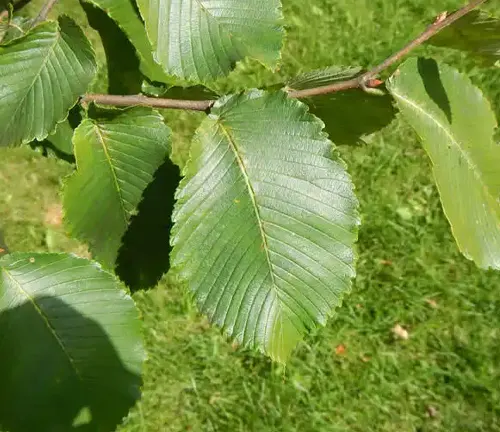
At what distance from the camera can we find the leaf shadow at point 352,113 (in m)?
1.19

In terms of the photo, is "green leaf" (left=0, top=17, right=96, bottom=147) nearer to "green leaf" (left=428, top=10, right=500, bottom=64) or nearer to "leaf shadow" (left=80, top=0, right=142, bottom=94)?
"leaf shadow" (left=80, top=0, right=142, bottom=94)

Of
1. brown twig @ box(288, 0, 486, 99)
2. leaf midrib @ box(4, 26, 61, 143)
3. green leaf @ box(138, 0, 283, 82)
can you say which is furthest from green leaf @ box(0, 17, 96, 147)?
brown twig @ box(288, 0, 486, 99)

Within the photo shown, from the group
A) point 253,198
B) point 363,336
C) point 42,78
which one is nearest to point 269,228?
point 253,198

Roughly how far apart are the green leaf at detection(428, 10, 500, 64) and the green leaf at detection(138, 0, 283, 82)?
0.29 m

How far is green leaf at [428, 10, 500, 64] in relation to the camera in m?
1.06

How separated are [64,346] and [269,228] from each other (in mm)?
390

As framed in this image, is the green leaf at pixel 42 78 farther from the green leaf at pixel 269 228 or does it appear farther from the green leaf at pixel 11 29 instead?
the green leaf at pixel 269 228

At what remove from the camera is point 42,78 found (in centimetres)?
Result: 126

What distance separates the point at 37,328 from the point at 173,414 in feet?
5.90

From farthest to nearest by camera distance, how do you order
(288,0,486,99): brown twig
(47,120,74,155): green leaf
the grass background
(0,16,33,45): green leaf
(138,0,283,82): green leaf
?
the grass background < (47,120,74,155): green leaf < (0,16,33,45): green leaf < (138,0,283,82): green leaf < (288,0,486,99): brown twig

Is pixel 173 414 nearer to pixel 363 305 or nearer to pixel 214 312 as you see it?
pixel 363 305

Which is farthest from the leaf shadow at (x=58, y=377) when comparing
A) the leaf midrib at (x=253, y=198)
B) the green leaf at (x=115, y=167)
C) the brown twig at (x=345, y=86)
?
the brown twig at (x=345, y=86)

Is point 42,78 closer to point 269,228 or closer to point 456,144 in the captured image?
point 269,228

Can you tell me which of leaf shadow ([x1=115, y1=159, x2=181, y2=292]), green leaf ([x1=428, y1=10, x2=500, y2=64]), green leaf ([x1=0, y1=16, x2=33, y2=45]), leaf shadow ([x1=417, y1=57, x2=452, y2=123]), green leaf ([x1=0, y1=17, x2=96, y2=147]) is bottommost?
leaf shadow ([x1=115, y1=159, x2=181, y2=292])
